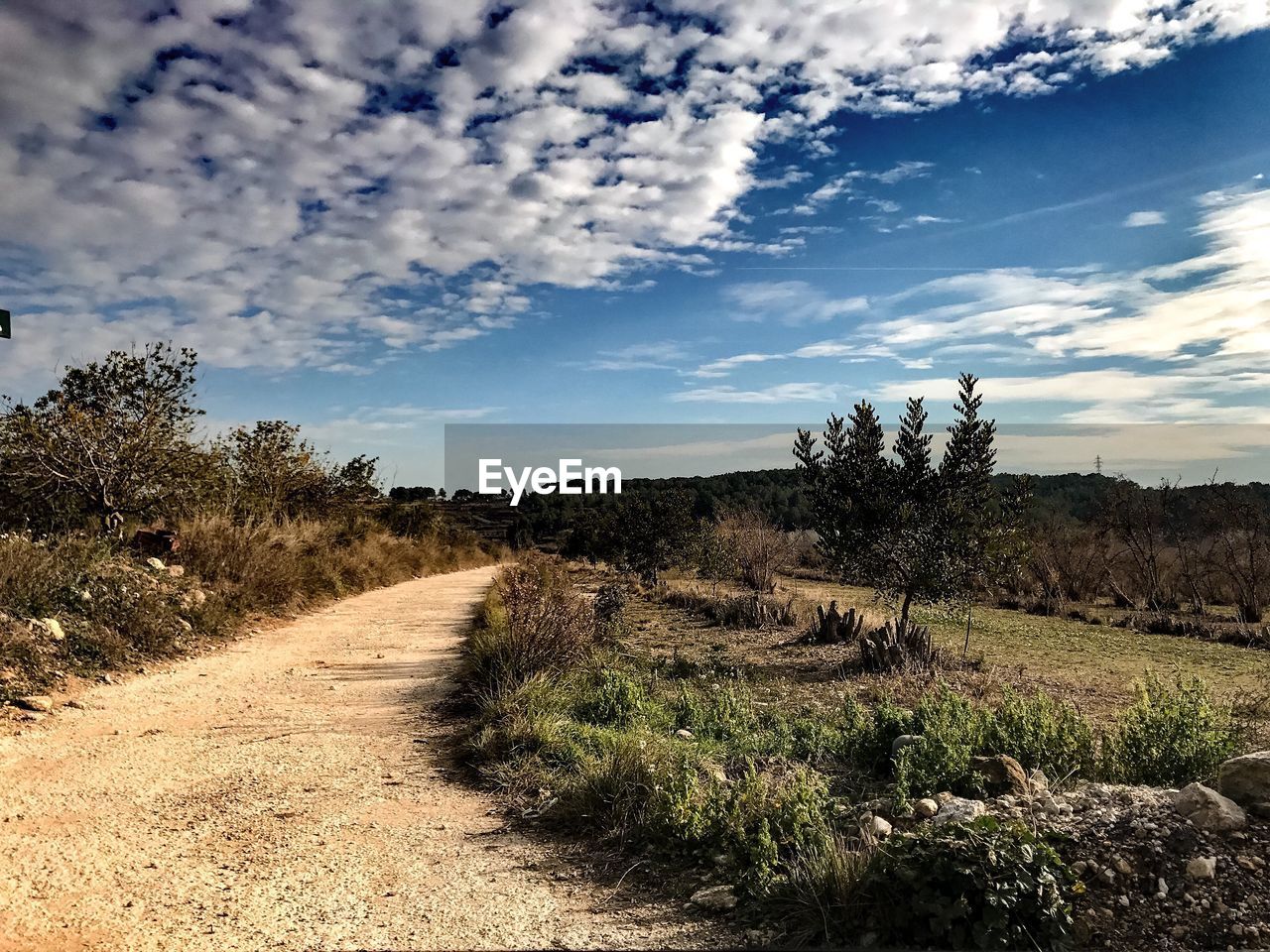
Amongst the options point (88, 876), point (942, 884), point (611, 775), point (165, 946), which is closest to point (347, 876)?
point (165, 946)

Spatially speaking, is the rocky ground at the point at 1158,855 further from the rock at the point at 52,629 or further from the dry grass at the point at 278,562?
the dry grass at the point at 278,562

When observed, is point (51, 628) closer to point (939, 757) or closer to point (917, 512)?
point (939, 757)

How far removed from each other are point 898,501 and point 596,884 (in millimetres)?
8152

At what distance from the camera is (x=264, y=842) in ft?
14.3

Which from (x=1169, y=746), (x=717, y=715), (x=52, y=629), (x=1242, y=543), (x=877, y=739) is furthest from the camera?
(x=1242, y=543)

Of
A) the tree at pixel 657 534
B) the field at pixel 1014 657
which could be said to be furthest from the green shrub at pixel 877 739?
the tree at pixel 657 534

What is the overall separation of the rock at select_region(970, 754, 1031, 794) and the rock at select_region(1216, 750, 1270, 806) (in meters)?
0.99

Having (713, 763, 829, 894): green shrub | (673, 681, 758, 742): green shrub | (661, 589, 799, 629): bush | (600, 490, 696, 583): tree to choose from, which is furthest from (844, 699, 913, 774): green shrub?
(600, 490, 696, 583): tree

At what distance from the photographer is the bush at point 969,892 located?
3.10 metres

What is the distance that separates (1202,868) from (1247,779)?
0.93 meters

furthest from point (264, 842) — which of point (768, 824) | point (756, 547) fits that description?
point (756, 547)

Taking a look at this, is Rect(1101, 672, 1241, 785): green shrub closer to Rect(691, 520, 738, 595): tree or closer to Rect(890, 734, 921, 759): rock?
Rect(890, 734, 921, 759): rock

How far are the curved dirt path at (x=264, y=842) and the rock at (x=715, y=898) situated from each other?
148 millimetres

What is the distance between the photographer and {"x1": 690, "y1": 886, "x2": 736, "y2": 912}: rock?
370cm
